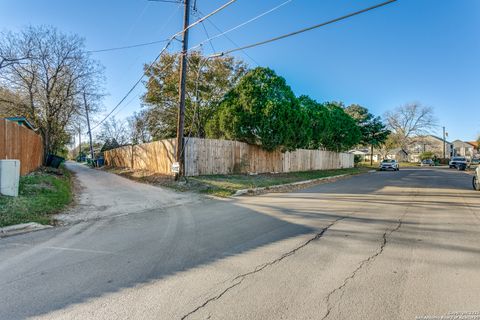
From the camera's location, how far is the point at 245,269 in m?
3.61

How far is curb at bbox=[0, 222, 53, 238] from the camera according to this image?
534 cm

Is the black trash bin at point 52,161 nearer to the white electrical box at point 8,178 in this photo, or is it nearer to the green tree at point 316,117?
the white electrical box at point 8,178

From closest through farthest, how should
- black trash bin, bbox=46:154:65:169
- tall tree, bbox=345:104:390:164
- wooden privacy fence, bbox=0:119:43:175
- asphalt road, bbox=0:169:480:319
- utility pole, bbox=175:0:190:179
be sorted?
asphalt road, bbox=0:169:480:319
wooden privacy fence, bbox=0:119:43:175
utility pole, bbox=175:0:190:179
black trash bin, bbox=46:154:65:169
tall tree, bbox=345:104:390:164

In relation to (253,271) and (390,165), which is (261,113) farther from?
(390,165)

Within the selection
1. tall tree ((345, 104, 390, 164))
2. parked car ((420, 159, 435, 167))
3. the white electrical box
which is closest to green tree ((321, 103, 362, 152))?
tall tree ((345, 104, 390, 164))

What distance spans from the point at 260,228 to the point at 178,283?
Answer: 8.87 feet

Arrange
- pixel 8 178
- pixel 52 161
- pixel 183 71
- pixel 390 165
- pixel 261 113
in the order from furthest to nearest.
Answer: pixel 390 165
pixel 52 161
pixel 261 113
pixel 183 71
pixel 8 178

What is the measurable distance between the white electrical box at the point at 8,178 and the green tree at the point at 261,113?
11.5m

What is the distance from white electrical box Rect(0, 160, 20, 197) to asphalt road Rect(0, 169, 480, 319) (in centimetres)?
314

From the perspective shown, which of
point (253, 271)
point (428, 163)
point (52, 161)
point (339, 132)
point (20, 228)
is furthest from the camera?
point (428, 163)

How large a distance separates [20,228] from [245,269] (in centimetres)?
485

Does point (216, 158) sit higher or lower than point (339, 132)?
lower

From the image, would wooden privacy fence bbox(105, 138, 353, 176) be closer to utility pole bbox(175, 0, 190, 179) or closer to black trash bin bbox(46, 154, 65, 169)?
utility pole bbox(175, 0, 190, 179)

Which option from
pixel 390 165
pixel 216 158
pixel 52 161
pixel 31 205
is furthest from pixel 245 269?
pixel 390 165
